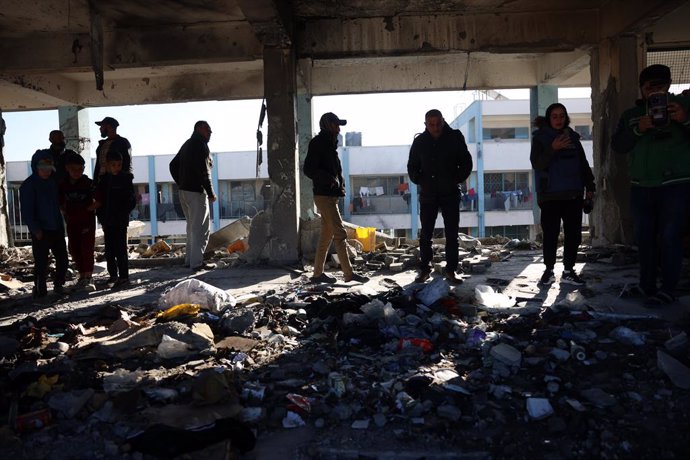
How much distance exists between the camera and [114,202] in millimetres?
5922

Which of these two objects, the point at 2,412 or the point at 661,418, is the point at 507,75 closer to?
the point at 661,418

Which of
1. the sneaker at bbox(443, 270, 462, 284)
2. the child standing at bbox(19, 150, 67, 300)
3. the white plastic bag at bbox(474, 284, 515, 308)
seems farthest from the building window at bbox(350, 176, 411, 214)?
the white plastic bag at bbox(474, 284, 515, 308)

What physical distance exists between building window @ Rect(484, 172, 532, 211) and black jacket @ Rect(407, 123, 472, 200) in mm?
27160

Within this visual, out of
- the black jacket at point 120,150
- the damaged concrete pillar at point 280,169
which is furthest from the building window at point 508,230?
the black jacket at point 120,150

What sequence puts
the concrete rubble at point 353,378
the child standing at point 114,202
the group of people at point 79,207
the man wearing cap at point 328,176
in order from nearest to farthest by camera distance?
the concrete rubble at point 353,378, the group of people at point 79,207, the man wearing cap at point 328,176, the child standing at point 114,202

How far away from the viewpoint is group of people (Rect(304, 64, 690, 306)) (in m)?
4.06

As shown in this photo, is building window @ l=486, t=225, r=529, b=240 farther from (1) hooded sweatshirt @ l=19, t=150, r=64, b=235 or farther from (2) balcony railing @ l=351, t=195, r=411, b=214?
(1) hooded sweatshirt @ l=19, t=150, r=64, b=235

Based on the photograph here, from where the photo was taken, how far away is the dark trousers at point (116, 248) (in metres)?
6.00

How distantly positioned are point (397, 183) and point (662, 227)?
93.9 feet

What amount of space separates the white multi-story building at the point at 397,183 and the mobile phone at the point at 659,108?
27.1 m

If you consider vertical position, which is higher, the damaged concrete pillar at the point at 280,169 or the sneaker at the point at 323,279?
the damaged concrete pillar at the point at 280,169

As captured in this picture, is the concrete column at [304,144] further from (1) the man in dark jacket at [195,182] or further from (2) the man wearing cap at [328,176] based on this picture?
(2) the man wearing cap at [328,176]

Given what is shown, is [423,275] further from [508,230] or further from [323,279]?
[508,230]

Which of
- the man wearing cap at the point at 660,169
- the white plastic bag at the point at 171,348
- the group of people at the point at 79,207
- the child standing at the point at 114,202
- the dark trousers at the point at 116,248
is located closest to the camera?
the white plastic bag at the point at 171,348
